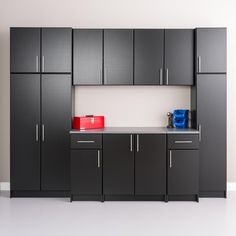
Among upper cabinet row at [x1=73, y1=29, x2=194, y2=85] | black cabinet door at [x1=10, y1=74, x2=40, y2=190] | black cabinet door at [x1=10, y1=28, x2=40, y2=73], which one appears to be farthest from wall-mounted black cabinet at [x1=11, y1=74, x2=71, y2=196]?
upper cabinet row at [x1=73, y1=29, x2=194, y2=85]

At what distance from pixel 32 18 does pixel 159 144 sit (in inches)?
102

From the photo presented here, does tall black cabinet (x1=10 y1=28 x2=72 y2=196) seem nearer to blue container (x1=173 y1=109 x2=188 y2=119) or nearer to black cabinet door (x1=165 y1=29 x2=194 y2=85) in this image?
black cabinet door (x1=165 y1=29 x2=194 y2=85)

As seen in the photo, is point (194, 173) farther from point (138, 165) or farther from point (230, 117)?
point (230, 117)

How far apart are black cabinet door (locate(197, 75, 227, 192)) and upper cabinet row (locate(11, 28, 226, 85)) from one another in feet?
0.74

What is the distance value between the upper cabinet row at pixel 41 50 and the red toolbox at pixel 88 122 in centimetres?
66

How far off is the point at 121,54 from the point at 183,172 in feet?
5.73

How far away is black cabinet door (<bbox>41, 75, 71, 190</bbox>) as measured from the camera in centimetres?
504

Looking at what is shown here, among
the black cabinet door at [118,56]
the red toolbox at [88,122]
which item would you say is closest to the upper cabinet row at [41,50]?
the black cabinet door at [118,56]

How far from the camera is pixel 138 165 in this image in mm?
4848

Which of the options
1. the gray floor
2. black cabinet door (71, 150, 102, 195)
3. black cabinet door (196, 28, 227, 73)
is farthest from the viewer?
black cabinet door (196, 28, 227, 73)

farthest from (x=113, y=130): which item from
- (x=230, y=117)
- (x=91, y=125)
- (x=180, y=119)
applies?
(x=230, y=117)

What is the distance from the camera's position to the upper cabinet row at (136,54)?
16.7 ft

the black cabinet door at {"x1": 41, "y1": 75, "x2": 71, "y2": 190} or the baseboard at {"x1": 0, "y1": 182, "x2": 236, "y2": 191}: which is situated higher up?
the black cabinet door at {"x1": 41, "y1": 75, "x2": 71, "y2": 190}

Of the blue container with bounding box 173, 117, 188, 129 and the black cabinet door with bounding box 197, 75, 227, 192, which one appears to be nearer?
the black cabinet door with bounding box 197, 75, 227, 192
